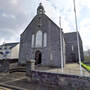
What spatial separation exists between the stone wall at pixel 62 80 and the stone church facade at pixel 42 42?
26.8 feet

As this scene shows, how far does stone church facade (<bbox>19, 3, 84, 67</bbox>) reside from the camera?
16297 mm

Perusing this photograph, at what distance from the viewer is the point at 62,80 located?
6.75 meters

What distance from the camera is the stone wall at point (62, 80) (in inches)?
234

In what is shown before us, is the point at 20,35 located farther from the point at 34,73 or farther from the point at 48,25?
the point at 34,73

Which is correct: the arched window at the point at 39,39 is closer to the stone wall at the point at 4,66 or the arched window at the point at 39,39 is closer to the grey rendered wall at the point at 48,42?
the grey rendered wall at the point at 48,42

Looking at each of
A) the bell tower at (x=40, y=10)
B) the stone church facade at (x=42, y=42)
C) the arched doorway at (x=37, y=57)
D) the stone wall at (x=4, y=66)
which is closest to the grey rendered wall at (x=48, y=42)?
the stone church facade at (x=42, y=42)

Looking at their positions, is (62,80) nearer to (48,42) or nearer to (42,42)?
(48,42)

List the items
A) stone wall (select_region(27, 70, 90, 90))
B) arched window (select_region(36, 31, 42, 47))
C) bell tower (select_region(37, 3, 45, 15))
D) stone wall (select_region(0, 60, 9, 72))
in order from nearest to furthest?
stone wall (select_region(27, 70, 90, 90)) < stone wall (select_region(0, 60, 9, 72)) < arched window (select_region(36, 31, 42, 47)) < bell tower (select_region(37, 3, 45, 15))

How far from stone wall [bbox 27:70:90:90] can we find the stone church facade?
8156 mm

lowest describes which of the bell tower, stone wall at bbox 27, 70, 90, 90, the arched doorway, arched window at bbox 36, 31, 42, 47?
stone wall at bbox 27, 70, 90, 90

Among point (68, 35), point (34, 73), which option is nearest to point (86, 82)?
point (34, 73)

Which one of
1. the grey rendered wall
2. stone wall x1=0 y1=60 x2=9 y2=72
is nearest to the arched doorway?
the grey rendered wall

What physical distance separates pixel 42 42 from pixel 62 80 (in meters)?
11.9

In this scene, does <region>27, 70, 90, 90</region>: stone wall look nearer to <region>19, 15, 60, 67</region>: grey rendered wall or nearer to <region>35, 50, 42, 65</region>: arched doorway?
<region>19, 15, 60, 67</region>: grey rendered wall
